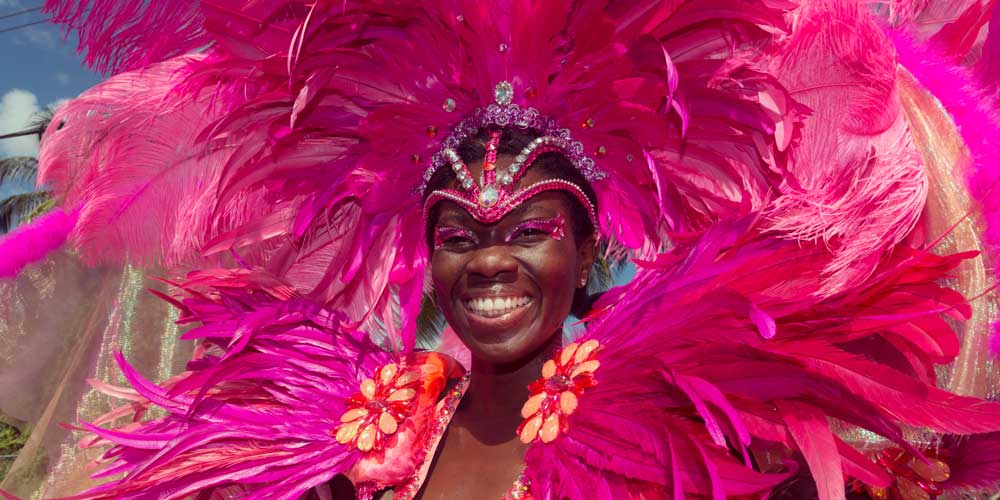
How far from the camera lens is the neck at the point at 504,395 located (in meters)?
2.48

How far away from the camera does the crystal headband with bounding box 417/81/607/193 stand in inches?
94.6

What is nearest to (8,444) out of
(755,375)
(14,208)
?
(755,375)

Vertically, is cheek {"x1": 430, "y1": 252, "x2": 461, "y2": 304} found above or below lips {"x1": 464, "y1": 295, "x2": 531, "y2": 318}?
above

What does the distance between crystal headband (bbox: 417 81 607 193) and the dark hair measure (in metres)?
0.02

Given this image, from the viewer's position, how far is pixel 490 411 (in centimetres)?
253

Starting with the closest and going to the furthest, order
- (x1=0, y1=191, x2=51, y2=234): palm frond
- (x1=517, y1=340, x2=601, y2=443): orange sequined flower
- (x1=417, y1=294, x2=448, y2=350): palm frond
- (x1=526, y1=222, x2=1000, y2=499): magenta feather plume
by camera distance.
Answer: (x1=526, y1=222, x2=1000, y2=499): magenta feather plume
(x1=517, y1=340, x2=601, y2=443): orange sequined flower
(x1=417, y1=294, x2=448, y2=350): palm frond
(x1=0, y1=191, x2=51, y2=234): palm frond

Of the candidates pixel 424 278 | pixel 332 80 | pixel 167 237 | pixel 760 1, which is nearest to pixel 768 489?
pixel 760 1

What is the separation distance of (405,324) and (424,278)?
0.18 meters

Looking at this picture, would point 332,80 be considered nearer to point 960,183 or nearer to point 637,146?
point 637,146

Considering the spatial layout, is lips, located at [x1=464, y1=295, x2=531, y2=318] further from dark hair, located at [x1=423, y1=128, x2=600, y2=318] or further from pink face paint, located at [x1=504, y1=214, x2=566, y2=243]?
dark hair, located at [x1=423, y1=128, x2=600, y2=318]

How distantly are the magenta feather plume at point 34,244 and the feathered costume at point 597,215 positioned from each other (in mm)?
172

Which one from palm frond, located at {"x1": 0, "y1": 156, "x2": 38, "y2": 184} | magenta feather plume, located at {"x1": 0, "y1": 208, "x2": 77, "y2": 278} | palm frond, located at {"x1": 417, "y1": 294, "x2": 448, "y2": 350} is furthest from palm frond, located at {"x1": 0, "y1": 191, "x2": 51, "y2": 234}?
magenta feather plume, located at {"x1": 0, "y1": 208, "x2": 77, "y2": 278}

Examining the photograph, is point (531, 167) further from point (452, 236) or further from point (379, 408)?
Answer: point (379, 408)

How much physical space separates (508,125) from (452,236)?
337 millimetres
